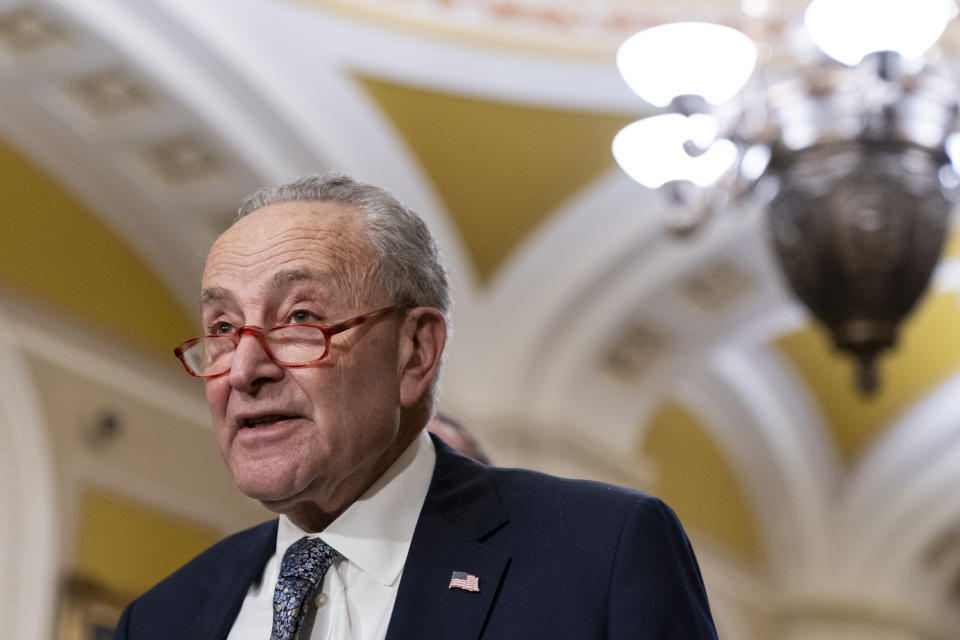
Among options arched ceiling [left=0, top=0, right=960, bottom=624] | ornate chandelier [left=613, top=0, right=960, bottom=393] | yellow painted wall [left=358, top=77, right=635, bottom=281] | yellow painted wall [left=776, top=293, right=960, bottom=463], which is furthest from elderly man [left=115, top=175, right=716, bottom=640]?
yellow painted wall [left=776, top=293, right=960, bottom=463]

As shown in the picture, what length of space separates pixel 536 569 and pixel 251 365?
14.9 inches

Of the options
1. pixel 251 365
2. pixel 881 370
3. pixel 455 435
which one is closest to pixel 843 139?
pixel 455 435

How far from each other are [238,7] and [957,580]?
881cm

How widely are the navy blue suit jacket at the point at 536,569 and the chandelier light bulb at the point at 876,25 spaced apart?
138 inches

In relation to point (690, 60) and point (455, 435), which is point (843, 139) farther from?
point (455, 435)

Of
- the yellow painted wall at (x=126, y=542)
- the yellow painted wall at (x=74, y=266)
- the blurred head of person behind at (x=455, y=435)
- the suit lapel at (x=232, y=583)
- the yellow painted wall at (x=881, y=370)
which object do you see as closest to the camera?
the suit lapel at (x=232, y=583)

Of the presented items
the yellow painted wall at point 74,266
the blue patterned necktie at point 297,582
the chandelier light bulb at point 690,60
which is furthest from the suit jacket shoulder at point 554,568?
the yellow painted wall at point 74,266

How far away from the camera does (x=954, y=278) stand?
9359 mm

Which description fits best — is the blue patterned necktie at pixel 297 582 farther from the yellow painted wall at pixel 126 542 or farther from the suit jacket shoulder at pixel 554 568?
the yellow painted wall at pixel 126 542

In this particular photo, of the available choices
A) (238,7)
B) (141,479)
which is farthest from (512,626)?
(141,479)

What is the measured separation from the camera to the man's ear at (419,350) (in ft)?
5.62

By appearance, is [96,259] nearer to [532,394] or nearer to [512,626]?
[532,394]

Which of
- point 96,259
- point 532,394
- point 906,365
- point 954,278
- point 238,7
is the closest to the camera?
point 238,7

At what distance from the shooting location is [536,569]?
5.26 ft
